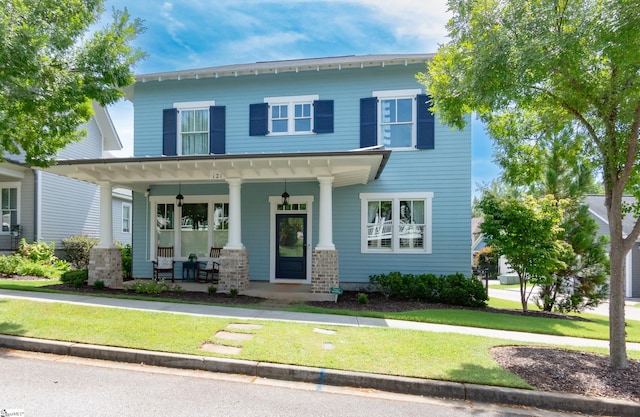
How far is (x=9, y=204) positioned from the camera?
1556cm

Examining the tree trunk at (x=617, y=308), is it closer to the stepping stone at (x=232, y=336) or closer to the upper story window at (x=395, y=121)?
the stepping stone at (x=232, y=336)

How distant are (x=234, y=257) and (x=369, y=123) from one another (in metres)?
5.85

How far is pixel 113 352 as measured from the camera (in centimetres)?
511

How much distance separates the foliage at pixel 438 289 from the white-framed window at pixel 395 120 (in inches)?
164

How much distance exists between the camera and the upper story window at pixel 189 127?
12500 mm

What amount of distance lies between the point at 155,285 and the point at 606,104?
1022cm

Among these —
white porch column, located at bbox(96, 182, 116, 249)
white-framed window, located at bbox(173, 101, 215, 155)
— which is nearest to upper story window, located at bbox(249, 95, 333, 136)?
white-framed window, located at bbox(173, 101, 215, 155)

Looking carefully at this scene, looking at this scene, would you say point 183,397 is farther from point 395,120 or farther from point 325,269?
point 395,120

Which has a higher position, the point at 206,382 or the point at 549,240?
the point at 549,240

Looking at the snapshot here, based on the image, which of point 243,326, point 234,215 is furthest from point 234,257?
point 243,326

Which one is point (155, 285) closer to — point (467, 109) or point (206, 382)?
point (206, 382)

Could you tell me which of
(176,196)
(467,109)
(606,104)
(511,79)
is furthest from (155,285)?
(606,104)

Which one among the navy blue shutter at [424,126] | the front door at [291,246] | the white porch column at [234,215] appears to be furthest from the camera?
the front door at [291,246]

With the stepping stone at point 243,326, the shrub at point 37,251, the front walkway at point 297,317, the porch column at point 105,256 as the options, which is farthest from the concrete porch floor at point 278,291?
the shrub at point 37,251
